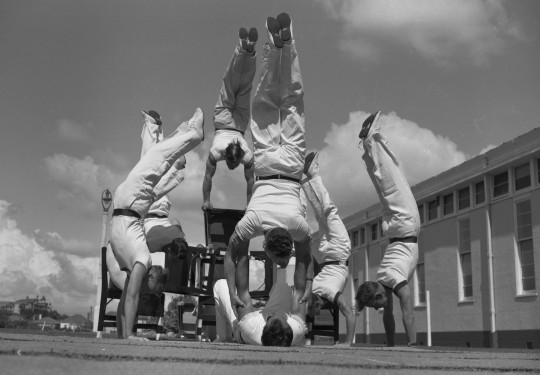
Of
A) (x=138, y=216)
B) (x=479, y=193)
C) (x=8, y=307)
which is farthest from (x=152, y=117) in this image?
(x=8, y=307)

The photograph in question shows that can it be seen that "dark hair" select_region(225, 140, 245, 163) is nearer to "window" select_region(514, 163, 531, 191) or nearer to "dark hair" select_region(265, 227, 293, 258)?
"dark hair" select_region(265, 227, 293, 258)

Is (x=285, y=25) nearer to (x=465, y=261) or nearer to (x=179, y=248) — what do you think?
(x=179, y=248)

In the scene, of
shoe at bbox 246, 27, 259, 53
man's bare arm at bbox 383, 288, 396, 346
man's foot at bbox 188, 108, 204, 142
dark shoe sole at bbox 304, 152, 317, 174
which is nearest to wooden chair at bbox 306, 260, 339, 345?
man's bare arm at bbox 383, 288, 396, 346

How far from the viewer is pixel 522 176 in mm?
16812

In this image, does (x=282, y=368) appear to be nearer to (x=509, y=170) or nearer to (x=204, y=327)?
(x=204, y=327)

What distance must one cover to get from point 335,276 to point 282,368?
16.4 feet

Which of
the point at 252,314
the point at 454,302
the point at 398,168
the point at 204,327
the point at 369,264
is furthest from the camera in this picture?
the point at 369,264

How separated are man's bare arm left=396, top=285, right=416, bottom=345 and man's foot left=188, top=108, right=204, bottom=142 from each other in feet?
8.44

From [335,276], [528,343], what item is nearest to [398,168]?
[335,276]

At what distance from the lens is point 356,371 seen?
202 centimetres

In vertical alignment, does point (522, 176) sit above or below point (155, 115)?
above

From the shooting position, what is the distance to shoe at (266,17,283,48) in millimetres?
5250

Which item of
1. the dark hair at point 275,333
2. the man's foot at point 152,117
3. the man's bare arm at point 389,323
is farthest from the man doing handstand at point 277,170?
the man's foot at point 152,117

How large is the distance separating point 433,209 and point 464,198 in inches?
87.9
